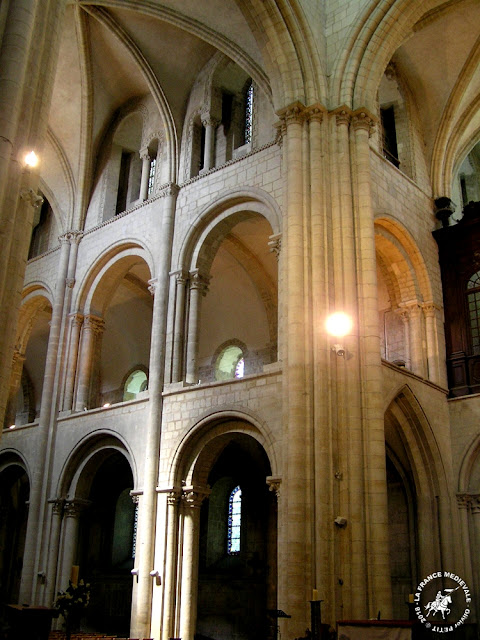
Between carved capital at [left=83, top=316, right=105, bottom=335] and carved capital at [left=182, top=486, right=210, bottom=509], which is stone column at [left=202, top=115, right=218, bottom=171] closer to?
carved capital at [left=83, top=316, right=105, bottom=335]

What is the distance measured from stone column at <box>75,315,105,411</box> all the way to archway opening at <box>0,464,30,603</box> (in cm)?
589

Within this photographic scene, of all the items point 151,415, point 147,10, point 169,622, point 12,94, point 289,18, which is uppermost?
point 147,10

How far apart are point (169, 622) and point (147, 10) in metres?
13.7

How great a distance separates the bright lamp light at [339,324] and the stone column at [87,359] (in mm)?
7932

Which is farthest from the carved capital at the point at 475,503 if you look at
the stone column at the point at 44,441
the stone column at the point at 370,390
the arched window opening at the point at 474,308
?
the stone column at the point at 44,441

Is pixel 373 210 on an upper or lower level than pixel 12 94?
upper

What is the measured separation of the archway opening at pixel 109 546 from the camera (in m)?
19.4

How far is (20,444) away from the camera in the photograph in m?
19.6

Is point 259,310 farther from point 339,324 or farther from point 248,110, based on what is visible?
point 339,324

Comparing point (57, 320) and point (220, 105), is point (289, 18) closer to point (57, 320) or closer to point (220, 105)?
point (220, 105)

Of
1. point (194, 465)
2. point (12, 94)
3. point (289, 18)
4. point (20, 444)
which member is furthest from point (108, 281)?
point (12, 94)

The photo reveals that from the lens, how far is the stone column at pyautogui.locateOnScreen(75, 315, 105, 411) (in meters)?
19.0

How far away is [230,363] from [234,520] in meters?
4.55

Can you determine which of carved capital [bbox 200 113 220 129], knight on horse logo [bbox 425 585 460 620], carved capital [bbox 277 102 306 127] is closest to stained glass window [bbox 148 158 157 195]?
carved capital [bbox 200 113 220 129]
